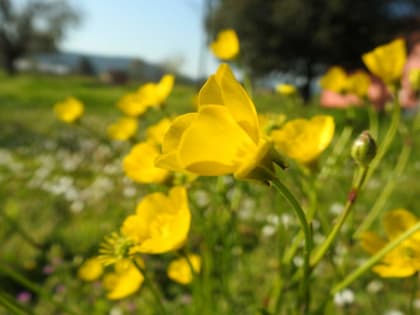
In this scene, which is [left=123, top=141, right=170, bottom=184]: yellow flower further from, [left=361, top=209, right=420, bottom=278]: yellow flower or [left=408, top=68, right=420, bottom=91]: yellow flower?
[left=408, top=68, right=420, bottom=91]: yellow flower

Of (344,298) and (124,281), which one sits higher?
(124,281)

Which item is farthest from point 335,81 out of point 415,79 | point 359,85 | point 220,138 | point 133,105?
point 220,138

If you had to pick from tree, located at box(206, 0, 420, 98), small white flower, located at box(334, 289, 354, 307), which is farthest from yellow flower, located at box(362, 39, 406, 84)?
tree, located at box(206, 0, 420, 98)

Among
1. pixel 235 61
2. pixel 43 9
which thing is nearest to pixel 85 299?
pixel 235 61

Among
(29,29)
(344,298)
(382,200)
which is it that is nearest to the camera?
(382,200)

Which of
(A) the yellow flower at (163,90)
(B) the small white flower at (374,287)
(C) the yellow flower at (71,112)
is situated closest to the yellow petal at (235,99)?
(A) the yellow flower at (163,90)

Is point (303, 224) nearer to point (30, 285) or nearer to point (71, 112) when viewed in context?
point (30, 285)

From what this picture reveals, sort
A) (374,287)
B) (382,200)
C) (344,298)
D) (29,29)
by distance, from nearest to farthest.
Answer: (382,200) < (344,298) < (374,287) < (29,29)
